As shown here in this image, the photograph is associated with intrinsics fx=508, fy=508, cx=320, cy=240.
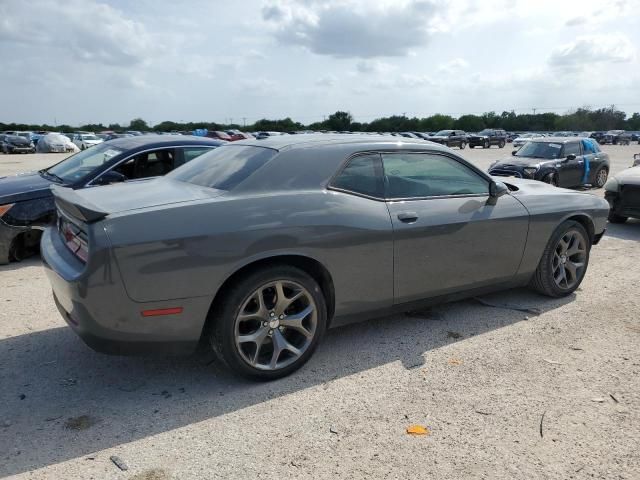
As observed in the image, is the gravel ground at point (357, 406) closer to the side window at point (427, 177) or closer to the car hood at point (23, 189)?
the side window at point (427, 177)

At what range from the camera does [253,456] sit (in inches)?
100

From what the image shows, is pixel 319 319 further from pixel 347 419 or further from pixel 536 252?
pixel 536 252

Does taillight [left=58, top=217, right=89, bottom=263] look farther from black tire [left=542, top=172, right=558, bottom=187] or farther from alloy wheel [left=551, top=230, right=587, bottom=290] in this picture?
black tire [left=542, top=172, right=558, bottom=187]

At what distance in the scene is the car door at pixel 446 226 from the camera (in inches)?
145

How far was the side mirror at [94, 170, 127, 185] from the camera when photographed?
18.1ft

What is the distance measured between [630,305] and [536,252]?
108cm

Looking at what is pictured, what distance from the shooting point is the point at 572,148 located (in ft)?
41.5

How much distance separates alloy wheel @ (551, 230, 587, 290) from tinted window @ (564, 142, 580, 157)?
840 cm

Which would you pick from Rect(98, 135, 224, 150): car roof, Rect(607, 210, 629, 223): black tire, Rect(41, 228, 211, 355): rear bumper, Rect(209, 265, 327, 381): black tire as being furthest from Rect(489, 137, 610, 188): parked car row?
Rect(41, 228, 211, 355): rear bumper

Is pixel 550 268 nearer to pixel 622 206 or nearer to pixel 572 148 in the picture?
pixel 622 206

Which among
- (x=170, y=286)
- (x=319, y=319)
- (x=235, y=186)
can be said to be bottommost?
(x=319, y=319)

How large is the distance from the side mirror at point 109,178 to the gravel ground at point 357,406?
69.7 inches

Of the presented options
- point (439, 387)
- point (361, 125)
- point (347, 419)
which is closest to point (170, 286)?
point (347, 419)

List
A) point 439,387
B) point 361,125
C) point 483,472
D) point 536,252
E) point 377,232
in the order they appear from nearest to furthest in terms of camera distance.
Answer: point 483,472, point 439,387, point 377,232, point 536,252, point 361,125
